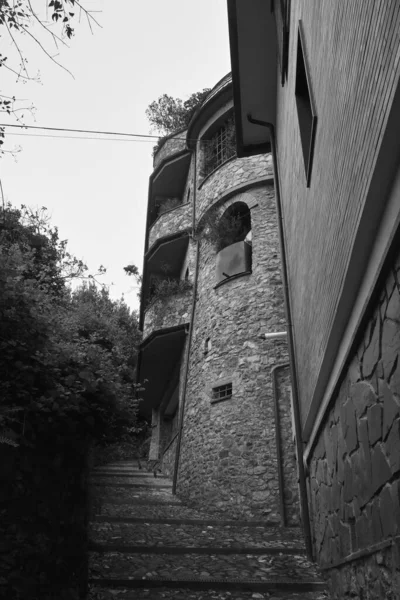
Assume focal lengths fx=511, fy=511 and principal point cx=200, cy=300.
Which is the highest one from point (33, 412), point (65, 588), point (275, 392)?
point (275, 392)

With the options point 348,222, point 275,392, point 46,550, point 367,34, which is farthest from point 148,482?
point 367,34

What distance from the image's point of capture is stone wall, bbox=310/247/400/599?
7.43 ft

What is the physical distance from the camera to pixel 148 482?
11141mm

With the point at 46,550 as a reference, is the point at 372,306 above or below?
above

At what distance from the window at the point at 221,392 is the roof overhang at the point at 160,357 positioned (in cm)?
163

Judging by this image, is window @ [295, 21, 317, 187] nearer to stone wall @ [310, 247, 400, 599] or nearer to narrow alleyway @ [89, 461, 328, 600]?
stone wall @ [310, 247, 400, 599]

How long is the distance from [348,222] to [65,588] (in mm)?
3129

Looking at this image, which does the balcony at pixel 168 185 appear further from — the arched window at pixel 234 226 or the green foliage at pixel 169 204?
the arched window at pixel 234 226

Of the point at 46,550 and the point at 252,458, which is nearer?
the point at 46,550

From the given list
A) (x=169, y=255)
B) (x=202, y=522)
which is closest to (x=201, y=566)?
(x=202, y=522)

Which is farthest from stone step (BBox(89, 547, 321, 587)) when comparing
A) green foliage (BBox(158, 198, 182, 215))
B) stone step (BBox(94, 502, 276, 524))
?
green foliage (BBox(158, 198, 182, 215))

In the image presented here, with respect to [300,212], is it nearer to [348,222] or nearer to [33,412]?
[348,222]

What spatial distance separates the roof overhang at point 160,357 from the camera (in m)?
11.5

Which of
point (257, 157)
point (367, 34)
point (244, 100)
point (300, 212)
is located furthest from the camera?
point (257, 157)
